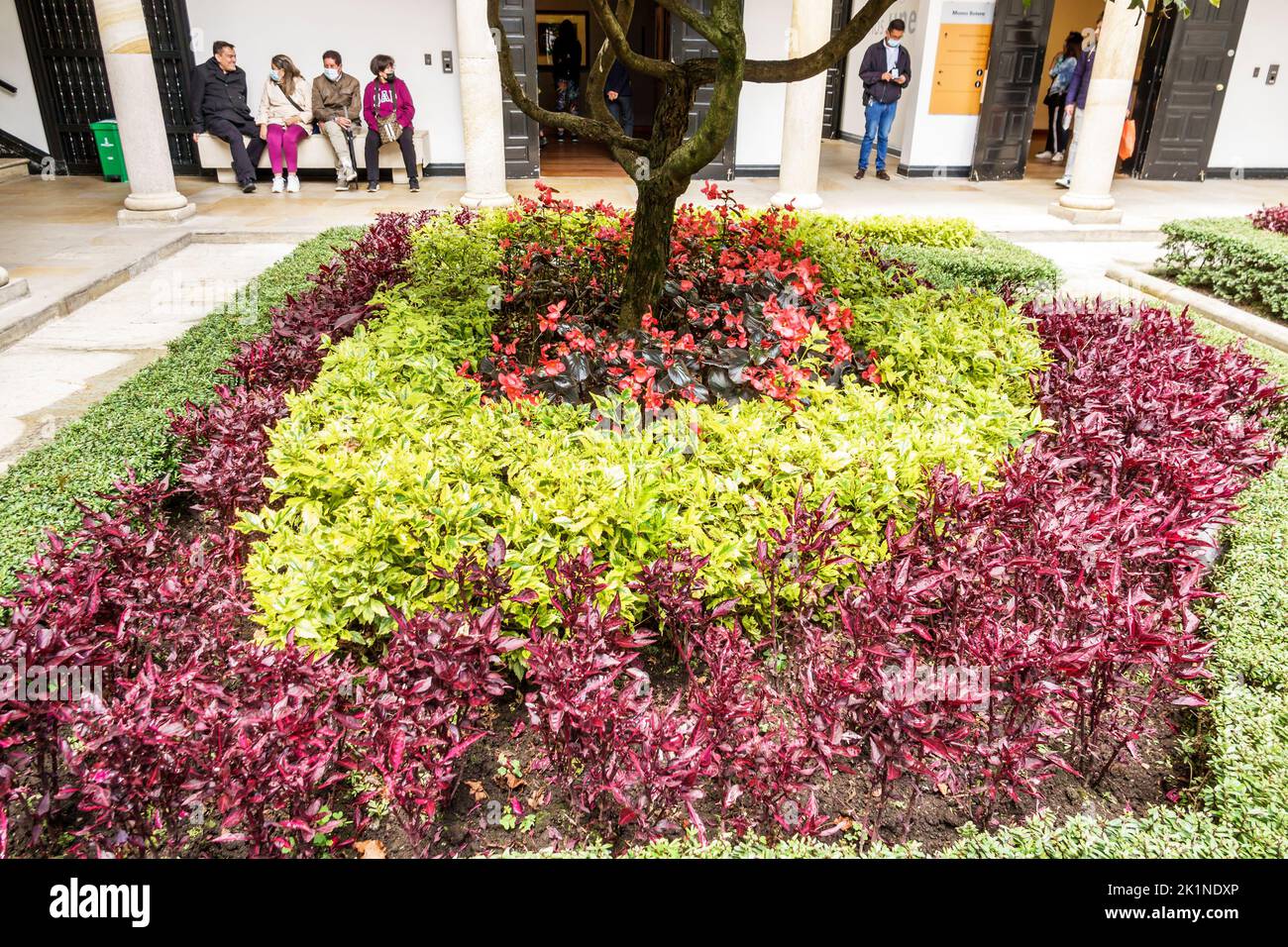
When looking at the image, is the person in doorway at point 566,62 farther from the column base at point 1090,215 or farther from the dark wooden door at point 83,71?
the column base at point 1090,215

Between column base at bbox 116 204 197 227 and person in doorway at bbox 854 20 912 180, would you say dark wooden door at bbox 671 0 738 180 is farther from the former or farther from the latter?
column base at bbox 116 204 197 227

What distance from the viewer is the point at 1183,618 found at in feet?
9.41

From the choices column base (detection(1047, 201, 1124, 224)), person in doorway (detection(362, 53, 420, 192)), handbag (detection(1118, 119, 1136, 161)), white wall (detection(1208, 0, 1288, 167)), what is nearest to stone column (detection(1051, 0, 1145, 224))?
column base (detection(1047, 201, 1124, 224))

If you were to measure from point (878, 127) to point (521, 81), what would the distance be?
564 cm

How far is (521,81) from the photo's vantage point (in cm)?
1191

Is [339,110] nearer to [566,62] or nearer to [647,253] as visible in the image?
[566,62]

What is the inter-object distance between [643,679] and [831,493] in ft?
→ 3.40

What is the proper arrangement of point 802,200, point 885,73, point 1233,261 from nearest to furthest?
1. point 1233,261
2. point 802,200
3. point 885,73

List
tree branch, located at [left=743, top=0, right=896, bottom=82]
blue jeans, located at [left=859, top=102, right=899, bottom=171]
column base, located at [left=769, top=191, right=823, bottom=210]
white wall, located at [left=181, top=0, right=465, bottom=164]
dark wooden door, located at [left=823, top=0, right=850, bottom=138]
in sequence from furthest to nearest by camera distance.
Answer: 1. dark wooden door, located at [left=823, top=0, right=850, bottom=138]
2. blue jeans, located at [left=859, top=102, right=899, bottom=171]
3. white wall, located at [left=181, top=0, right=465, bottom=164]
4. column base, located at [left=769, top=191, right=823, bottom=210]
5. tree branch, located at [left=743, top=0, right=896, bottom=82]

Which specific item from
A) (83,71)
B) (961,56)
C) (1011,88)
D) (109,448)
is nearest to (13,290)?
(109,448)

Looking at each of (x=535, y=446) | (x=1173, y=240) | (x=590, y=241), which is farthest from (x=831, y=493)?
(x=1173, y=240)

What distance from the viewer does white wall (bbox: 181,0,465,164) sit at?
11961 millimetres

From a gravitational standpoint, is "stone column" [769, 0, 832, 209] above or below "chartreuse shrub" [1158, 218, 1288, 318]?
above

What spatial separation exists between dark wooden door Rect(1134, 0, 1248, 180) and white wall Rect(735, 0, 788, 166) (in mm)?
5669
